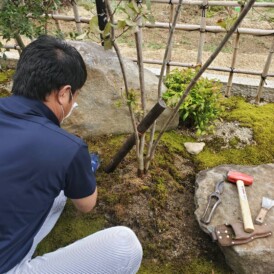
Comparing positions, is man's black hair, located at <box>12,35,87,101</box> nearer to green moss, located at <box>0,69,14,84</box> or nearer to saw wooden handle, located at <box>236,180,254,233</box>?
saw wooden handle, located at <box>236,180,254,233</box>

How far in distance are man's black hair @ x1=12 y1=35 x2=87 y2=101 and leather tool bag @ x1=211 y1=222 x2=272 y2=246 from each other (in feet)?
4.07

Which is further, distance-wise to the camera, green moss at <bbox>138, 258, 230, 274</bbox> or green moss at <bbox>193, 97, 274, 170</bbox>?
green moss at <bbox>193, 97, 274, 170</bbox>

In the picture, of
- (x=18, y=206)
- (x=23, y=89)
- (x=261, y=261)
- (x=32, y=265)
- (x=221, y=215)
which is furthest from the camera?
(x=221, y=215)

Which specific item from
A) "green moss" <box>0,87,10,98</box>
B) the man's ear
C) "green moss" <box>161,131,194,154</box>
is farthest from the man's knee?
"green moss" <box>0,87,10,98</box>

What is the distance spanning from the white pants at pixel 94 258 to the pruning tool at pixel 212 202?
0.64 meters

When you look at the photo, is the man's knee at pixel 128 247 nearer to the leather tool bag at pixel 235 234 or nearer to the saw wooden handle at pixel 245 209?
the leather tool bag at pixel 235 234

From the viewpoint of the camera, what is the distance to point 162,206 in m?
2.51

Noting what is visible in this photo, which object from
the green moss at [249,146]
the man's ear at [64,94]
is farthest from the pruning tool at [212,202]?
the man's ear at [64,94]

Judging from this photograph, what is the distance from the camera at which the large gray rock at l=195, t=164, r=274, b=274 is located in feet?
6.91

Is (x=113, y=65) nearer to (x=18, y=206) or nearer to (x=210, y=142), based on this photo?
(x=210, y=142)

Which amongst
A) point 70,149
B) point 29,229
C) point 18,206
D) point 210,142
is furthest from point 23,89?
point 210,142

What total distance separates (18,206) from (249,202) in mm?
1551

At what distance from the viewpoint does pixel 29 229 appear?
1.61m

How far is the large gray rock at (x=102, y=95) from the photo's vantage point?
299 cm
